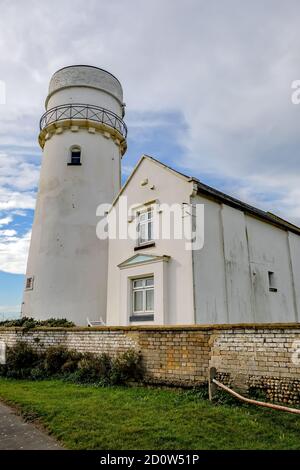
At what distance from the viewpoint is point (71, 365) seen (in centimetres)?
1109

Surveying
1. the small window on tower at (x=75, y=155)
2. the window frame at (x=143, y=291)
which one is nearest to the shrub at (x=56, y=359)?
the window frame at (x=143, y=291)

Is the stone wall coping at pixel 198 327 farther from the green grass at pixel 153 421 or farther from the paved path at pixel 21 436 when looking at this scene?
the paved path at pixel 21 436

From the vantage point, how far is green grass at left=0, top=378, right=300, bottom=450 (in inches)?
205

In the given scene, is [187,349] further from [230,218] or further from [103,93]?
[103,93]

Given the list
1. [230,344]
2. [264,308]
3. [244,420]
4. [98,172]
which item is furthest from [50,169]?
[244,420]

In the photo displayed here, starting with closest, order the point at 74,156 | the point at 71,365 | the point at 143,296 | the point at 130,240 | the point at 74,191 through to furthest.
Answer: the point at 71,365, the point at 143,296, the point at 130,240, the point at 74,191, the point at 74,156

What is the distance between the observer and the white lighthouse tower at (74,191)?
1780 cm

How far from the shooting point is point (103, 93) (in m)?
21.3

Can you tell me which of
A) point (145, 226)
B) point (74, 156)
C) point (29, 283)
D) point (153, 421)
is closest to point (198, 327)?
point (153, 421)

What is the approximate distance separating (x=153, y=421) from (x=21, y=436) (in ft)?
7.39

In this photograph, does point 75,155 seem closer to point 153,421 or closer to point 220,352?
point 220,352

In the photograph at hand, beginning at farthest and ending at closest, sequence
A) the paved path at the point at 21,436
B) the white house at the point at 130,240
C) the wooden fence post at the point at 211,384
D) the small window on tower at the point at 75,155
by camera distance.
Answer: the small window on tower at the point at 75,155
the white house at the point at 130,240
the wooden fence post at the point at 211,384
the paved path at the point at 21,436

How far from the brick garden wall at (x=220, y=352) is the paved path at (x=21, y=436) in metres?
3.52

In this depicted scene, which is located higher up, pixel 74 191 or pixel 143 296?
pixel 74 191
